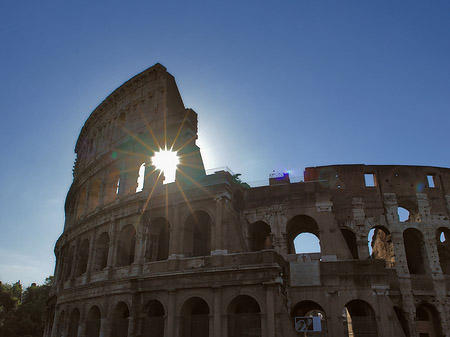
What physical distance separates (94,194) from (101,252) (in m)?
4.85

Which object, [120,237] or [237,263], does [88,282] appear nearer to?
[120,237]

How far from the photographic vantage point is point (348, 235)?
2036cm

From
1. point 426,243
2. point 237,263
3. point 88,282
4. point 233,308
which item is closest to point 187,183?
point 237,263

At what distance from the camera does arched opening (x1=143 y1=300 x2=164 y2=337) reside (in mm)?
16312

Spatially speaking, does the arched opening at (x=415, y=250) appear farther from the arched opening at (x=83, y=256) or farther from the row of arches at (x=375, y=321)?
the arched opening at (x=83, y=256)

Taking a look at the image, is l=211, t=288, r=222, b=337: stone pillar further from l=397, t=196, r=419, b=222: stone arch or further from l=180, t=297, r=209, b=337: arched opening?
l=397, t=196, r=419, b=222: stone arch

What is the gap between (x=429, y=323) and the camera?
1738 cm

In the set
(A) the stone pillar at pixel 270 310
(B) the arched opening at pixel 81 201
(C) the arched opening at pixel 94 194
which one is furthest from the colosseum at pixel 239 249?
(B) the arched opening at pixel 81 201

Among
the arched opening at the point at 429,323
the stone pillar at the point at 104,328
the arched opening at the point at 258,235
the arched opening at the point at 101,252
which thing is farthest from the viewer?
the arched opening at the point at 101,252

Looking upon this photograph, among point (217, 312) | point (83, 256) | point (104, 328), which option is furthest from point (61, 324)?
point (217, 312)

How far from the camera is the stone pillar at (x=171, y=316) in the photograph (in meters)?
15.7

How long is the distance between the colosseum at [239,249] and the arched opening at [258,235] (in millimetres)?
111

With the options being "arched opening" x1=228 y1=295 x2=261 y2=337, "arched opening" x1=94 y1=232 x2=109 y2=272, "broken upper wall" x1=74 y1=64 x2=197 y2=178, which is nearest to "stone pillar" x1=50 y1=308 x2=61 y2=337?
"arched opening" x1=94 y1=232 x2=109 y2=272

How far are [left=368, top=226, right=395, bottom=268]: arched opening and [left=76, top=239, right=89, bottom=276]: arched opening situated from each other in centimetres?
1638
